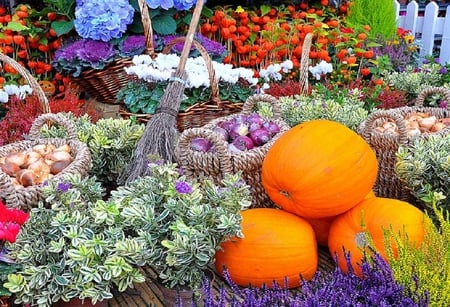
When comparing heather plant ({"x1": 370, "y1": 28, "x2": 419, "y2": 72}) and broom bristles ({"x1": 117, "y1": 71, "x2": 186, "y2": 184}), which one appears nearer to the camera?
broom bristles ({"x1": 117, "y1": 71, "x2": 186, "y2": 184})

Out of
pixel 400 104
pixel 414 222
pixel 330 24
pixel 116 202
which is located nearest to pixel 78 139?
pixel 116 202

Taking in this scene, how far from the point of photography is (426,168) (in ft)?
5.82

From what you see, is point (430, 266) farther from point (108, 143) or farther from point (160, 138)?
point (108, 143)

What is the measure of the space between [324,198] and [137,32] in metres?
2.42

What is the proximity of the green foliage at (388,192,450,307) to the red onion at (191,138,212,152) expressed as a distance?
2.29 feet

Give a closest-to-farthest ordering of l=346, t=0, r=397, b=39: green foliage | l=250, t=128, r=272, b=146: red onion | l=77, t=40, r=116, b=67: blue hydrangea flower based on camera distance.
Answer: l=250, t=128, r=272, b=146: red onion → l=77, t=40, r=116, b=67: blue hydrangea flower → l=346, t=0, r=397, b=39: green foliage

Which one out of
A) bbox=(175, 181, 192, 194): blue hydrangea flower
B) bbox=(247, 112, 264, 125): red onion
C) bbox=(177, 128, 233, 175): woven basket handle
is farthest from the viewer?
bbox=(247, 112, 264, 125): red onion

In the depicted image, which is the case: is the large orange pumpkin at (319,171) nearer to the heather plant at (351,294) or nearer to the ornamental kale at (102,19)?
the heather plant at (351,294)

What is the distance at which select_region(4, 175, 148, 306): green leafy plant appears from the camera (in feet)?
4.17

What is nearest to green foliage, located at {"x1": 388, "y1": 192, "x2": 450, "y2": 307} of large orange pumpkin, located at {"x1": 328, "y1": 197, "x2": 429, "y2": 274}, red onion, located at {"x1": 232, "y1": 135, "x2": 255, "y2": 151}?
large orange pumpkin, located at {"x1": 328, "y1": 197, "x2": 429, "y2": 274}

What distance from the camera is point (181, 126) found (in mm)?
2738

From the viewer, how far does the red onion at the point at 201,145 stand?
179 centimetres

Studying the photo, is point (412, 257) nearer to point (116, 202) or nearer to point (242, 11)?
point (116, 202)

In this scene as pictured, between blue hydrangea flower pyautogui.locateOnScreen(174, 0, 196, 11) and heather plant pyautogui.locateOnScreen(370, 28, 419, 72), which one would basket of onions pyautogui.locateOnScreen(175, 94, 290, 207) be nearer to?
blue hydrangea flower pyautogui.locateOnScreen(174, 0, 196, 11)
